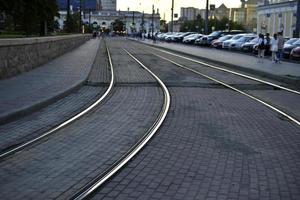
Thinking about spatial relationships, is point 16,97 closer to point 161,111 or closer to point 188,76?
point 161,111

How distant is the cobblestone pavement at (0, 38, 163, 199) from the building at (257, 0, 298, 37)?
81.4m

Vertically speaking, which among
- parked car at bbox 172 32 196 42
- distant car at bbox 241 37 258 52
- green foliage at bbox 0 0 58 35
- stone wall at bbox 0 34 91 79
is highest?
green foliage at bbox 0 0 58 35

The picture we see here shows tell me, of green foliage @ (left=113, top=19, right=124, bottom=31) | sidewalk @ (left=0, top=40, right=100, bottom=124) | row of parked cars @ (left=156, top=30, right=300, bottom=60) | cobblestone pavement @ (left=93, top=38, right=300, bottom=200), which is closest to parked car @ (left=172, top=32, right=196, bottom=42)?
row of parked cars @ (left=156, top=30, right=300, bottom=60)

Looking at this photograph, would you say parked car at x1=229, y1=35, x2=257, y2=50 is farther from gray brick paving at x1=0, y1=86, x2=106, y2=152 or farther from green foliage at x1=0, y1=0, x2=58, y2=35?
gray brick paving at x1=0, y1=86, x2=106, y2=152

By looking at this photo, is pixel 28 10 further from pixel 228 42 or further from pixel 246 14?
pixel 246 14

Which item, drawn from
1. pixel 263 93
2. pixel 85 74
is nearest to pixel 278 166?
pixel 263 93

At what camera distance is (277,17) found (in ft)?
349

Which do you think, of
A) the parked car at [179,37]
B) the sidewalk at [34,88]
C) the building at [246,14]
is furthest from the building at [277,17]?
the sidewalk at [34,88]

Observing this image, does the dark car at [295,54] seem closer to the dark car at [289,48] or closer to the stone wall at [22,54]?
the dark car at [289,48]

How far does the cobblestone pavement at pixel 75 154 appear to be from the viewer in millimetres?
6129

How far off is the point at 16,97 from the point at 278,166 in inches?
284

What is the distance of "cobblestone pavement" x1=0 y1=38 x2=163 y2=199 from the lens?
20.1ft

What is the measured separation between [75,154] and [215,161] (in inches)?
80.4

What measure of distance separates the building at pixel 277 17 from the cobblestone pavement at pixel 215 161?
81477 millimetres
